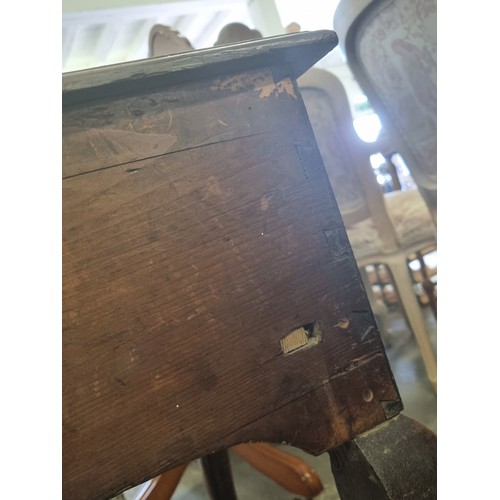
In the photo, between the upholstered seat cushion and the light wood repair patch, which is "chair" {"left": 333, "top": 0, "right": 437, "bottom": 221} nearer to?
the upholstered seat cushion

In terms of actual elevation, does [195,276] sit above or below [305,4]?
below

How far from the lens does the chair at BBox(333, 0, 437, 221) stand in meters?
0.82

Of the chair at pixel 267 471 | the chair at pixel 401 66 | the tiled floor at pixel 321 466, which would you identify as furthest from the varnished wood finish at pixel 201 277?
the tiled floor at pixel 321 466

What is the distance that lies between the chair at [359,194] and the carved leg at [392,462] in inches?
39.5

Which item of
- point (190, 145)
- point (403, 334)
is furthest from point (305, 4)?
point (190, 145)

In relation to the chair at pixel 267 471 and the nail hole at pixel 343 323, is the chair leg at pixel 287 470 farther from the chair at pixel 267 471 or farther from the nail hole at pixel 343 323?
the nail hole at pixel 343 323

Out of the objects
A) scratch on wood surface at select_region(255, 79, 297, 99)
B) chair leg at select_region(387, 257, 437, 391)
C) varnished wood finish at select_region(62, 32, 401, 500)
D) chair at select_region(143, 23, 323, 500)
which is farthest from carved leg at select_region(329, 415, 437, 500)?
chair leg at select_region(387, 257, 437, 391)

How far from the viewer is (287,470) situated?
1.05m

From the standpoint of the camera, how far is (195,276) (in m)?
0.36

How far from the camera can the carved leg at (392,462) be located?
1.29ft

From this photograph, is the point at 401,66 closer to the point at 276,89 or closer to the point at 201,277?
the point at 276,89

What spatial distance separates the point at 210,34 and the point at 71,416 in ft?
19.3

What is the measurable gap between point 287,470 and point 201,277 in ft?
2.73
